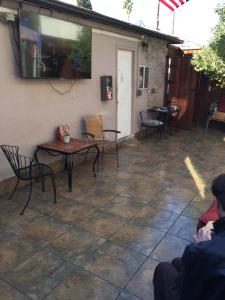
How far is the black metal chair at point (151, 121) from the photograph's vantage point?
Answer: 253 inches

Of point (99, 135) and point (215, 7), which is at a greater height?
point (215, 7)

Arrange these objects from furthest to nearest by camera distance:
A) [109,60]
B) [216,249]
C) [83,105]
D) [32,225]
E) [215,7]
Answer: [215,7]
[109,60]
[83,105]
[32,225]
[216,249]

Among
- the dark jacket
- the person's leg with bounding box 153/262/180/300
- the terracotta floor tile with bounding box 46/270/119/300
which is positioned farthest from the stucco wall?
the dark jacket

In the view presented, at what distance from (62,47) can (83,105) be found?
1.12m

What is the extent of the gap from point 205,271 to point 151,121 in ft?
19.0

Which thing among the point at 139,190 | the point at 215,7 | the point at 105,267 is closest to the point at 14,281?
the point at 105,267

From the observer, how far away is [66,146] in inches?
157

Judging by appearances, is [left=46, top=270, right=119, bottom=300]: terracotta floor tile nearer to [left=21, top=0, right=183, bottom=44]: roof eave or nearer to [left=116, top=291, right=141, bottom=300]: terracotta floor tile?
[left=116, top=291, right=141, bottom=300]: terracotta floor tile

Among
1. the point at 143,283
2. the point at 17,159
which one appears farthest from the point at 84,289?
the point at 17,159

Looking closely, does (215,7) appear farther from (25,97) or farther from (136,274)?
(136,274)

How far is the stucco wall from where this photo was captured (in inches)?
142

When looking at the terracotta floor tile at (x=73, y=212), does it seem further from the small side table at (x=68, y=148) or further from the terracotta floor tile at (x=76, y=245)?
the small side table at (x=68, y=148)

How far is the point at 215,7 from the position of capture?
6.30 metres

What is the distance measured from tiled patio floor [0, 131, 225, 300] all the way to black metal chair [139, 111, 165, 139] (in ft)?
5.63
